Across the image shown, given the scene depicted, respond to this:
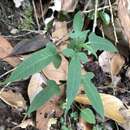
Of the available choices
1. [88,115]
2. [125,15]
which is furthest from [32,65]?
[125,15]

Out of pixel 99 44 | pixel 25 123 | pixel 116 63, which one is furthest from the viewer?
pixel 116 63

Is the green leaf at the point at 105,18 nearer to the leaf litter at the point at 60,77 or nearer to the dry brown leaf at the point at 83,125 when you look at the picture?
the leaf litter at the point at 60,77

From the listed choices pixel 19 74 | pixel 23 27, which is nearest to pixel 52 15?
pixel 23 27

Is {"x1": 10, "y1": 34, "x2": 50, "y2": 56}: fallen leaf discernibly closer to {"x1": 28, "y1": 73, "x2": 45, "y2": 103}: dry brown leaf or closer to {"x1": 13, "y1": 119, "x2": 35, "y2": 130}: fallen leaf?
{"x1": 28, "y1": 73, "x2": 45, "y2": 103}: dry brown leaf

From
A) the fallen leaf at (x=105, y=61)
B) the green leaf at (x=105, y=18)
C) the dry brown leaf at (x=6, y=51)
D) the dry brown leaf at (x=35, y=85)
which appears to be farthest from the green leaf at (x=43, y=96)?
the green leaf at (x=105, y=18)

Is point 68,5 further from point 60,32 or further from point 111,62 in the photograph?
point 111,62

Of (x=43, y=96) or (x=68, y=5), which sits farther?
(x=68, y=5)

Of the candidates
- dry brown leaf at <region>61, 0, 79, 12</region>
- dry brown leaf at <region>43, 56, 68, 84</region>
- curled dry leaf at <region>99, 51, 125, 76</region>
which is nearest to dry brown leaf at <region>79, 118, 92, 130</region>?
dry brown leaf at <region>43, 56, 68, 84</region>
